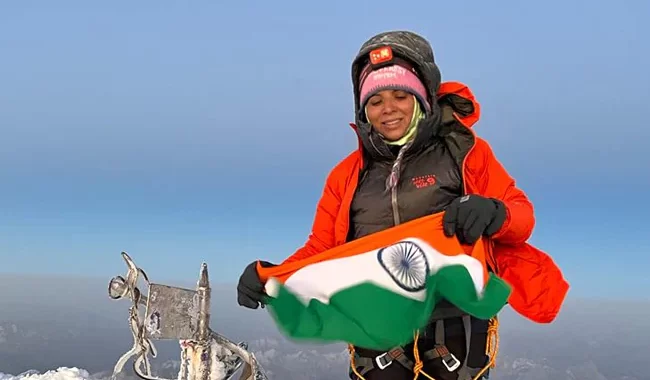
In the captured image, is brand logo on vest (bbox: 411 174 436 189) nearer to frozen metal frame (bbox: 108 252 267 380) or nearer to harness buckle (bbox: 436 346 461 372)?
harness buckle (bbox: 436 346 461 372)

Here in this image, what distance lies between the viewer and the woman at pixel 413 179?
12.7 feet

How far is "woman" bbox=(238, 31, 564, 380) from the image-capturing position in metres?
3.86

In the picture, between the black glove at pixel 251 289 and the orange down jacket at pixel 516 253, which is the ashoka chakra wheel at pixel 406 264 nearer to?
the orange down jacket at pixel 516 253

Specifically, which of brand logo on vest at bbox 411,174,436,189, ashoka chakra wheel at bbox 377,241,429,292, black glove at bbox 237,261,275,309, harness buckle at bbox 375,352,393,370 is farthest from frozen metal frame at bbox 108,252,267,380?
brand logo on vest at bbox 411,174,436,189

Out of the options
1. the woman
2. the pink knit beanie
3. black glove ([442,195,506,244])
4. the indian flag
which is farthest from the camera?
the pink knit beanie

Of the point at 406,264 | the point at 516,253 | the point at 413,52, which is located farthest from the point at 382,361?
the point at 413,52

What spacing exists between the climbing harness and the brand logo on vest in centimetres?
81

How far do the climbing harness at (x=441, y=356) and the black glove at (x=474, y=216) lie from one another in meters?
0.58

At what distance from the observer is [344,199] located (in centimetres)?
427

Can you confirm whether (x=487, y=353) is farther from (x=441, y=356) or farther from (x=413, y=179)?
(x=413, y=179)

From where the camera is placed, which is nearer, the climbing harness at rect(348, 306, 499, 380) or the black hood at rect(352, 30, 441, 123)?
the climbing harness at rect(348, 306, 499, 380)

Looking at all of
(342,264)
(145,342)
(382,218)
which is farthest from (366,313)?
(145,342)

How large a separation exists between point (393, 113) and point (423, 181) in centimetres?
50

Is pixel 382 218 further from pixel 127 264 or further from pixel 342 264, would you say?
pixel 127 264
